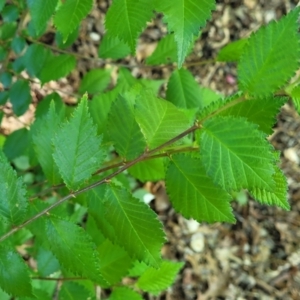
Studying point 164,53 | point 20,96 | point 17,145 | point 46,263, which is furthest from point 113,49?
point 46,263

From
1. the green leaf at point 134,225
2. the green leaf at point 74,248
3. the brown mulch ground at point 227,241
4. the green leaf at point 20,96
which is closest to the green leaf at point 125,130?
the green leaf at point 134,225

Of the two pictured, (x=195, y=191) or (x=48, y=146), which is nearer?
(x=195, y=191)

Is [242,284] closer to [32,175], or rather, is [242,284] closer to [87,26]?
[32,175]

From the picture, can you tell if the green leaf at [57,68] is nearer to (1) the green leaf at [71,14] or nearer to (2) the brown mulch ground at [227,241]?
(1) the green leaf at [71,14]

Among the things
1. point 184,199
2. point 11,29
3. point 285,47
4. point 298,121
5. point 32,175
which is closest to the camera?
point 285,47

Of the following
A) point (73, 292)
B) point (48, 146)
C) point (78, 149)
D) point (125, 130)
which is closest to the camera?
point (78, 149)

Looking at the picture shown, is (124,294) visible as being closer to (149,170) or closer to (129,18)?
(149,170)

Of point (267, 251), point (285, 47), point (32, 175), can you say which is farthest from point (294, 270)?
point (285, 47)
